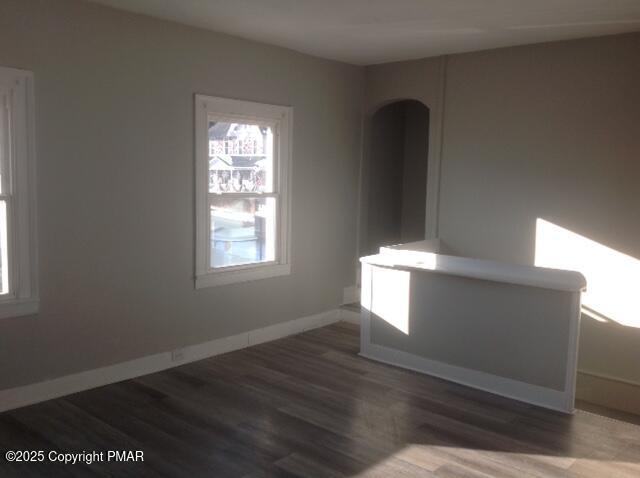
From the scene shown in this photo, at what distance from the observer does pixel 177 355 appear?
16.2 feet

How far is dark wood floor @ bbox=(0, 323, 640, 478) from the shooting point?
336cm

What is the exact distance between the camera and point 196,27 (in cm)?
481

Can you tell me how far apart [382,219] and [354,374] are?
2.57 m

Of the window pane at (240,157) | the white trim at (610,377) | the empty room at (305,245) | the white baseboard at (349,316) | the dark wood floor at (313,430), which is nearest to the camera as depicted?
the dark wood floor at (313,430)

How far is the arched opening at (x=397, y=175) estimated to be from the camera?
6.82 metres

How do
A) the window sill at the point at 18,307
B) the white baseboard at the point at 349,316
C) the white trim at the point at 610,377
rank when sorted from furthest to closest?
the white baseboard at the point at 349,316, the white trim at the point at 610,377, the window sill at the point at 18,307

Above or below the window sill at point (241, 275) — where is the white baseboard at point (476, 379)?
below

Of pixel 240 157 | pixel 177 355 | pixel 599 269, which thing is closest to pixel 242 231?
pixel 240 157

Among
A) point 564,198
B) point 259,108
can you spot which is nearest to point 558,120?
point 564,198

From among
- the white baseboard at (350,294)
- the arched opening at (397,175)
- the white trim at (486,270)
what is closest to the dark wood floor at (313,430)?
the white trim at (486,270)

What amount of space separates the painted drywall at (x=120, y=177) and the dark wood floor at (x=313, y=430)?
40 centimetres

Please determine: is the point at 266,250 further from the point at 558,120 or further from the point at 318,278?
the point at 558,120

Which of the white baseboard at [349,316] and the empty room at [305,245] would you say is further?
the white baseboard at [349,316]

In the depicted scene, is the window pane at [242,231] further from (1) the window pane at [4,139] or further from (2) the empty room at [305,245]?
(1) the window pane at [4,139]
